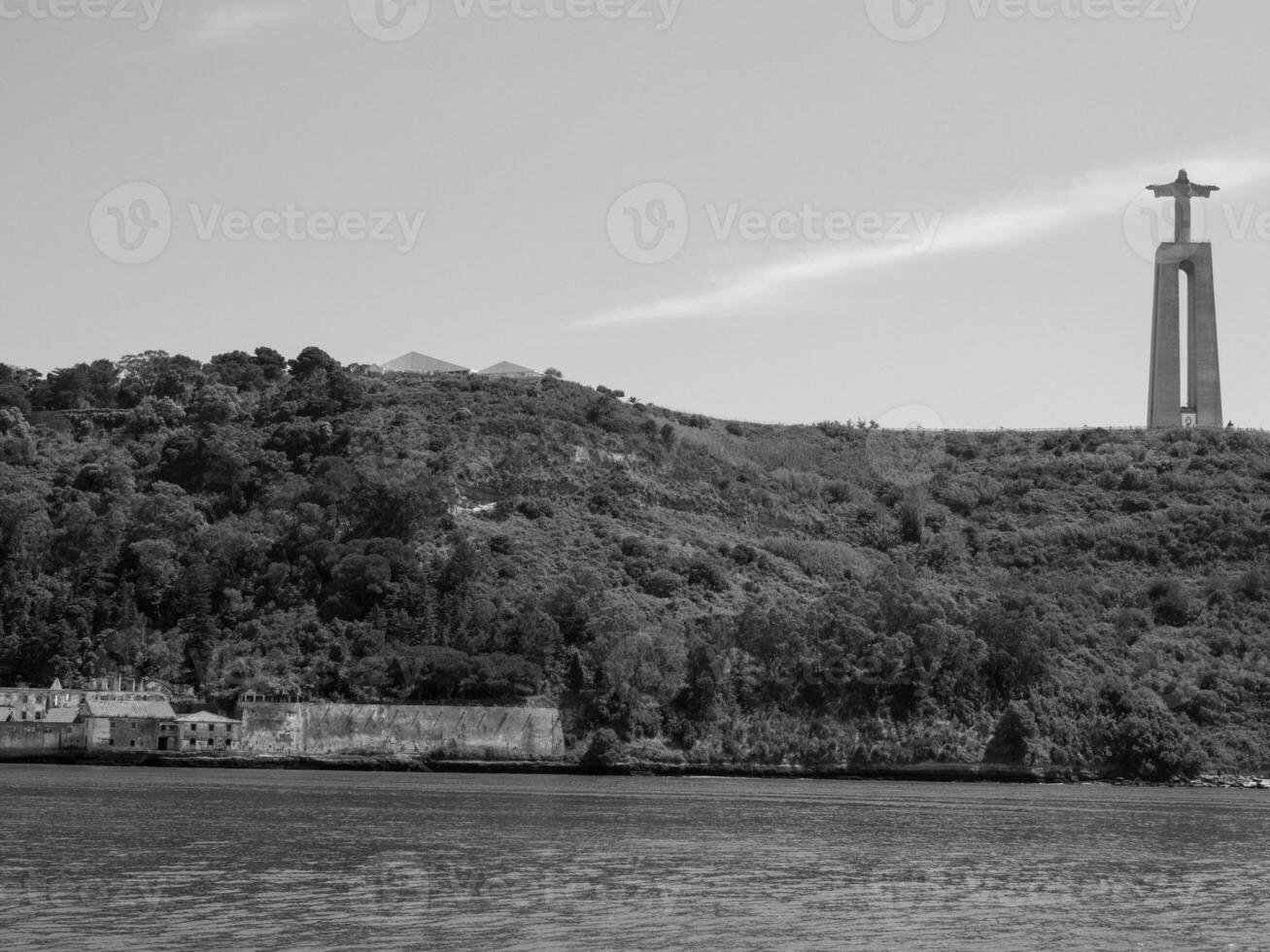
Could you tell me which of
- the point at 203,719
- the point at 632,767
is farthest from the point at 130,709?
the point at 632,767

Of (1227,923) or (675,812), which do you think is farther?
(675,812)

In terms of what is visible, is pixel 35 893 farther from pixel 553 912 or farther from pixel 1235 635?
pixel 1235 635

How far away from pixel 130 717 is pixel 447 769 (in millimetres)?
17687

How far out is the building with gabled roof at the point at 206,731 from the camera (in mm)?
94750

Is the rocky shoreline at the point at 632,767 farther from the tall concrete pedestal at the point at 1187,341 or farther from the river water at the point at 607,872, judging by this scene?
the tall concrete pedestal at the point at 1187,341

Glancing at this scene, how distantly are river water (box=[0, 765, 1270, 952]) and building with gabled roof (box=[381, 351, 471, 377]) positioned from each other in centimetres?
7925

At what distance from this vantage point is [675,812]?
204ft

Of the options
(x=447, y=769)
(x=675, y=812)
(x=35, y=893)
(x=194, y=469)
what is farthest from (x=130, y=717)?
(x=35, y=893)

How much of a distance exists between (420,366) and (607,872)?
115 metres

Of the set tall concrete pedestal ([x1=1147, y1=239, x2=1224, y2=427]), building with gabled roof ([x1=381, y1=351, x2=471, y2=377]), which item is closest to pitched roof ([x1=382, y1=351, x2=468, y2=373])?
building with gabled roof ([x1=381, y1=351, x2=471, y2=377])

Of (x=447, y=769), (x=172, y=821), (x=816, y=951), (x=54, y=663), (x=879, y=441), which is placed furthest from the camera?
(x=879, y=441)

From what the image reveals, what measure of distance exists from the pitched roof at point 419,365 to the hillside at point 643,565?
21.5ft

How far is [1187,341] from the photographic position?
5266 inches

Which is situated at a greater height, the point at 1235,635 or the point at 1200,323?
the point at 1200,323
